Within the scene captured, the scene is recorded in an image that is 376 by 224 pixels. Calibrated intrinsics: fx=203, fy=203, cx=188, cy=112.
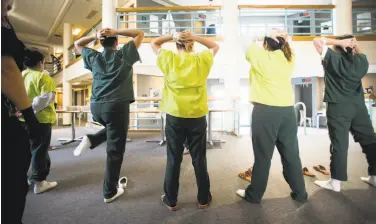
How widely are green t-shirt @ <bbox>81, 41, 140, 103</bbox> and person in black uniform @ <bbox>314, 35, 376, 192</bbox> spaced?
5.33ft

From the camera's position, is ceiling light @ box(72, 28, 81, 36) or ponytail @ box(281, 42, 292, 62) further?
ceiling light @ box(72, 28, 81, 36)

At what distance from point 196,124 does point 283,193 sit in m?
1.04

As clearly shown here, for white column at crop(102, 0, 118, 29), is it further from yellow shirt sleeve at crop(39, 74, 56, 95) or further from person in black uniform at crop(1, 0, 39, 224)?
person in black uniform at crop(1, 0, 39, 224)

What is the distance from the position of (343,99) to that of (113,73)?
6.44 ft

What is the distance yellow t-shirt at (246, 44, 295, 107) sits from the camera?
155 centimetres

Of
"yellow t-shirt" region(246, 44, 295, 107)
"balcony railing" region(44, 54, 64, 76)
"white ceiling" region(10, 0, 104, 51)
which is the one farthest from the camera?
"balcony railing" region(44, 54, 64, 76)

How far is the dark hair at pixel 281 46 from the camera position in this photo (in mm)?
1586

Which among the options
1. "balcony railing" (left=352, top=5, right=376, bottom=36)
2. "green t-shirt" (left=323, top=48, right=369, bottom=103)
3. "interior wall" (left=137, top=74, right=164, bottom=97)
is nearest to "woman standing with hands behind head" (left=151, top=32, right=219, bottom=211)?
"green t-shirt" (left=323, top=48, right=369, bottom=103)

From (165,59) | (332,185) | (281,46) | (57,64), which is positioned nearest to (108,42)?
(165,59)

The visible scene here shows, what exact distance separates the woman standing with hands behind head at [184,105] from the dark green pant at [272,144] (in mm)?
412

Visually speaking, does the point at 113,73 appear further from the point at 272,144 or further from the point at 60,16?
the point at 60,16

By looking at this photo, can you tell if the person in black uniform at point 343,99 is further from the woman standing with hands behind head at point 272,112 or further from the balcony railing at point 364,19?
the balcony railing at point 364,19

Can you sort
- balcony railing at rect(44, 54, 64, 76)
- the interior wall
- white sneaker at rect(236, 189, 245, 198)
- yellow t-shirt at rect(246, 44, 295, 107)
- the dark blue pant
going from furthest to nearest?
balcony railing at rect(44, 54, 64, 76) < the interior wall < white sneaker at rect(236, 189, 245, 198) < yellow t-shirt at rect(246, 44, 295, 107) < the dark blue pant

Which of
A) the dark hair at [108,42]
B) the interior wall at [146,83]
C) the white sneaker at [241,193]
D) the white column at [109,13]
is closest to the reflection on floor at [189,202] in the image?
the white sneaker at [241,193]
